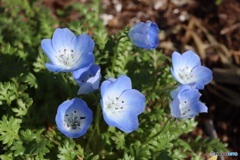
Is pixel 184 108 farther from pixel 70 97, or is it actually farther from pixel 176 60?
pixel 70 97

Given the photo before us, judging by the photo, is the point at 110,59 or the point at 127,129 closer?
the point at 127,129

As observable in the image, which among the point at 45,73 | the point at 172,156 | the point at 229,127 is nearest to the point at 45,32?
the point at 45,73

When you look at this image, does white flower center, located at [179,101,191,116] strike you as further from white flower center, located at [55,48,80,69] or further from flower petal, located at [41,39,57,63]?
flower petal, located at [41,39,57,63]

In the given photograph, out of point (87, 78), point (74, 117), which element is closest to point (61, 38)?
point (87, 78)

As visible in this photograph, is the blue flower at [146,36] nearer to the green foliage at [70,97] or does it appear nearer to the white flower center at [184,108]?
the green foliage at [70,97]

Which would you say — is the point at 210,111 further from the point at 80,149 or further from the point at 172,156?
the point at 80,149
